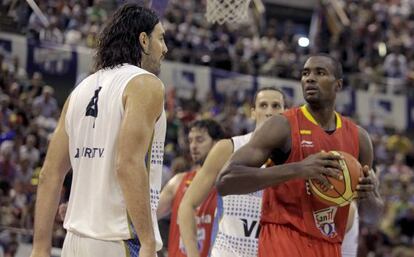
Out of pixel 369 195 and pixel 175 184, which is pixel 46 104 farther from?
pixel 369 195

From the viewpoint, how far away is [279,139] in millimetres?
5547

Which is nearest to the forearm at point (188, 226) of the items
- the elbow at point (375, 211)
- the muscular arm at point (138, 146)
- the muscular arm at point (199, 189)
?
the muscular arm at point (199, 189)

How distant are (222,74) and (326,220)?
1696 cm

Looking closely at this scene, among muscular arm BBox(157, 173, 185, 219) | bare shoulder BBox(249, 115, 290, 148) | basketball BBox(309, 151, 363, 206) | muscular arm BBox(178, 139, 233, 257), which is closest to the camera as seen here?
basketball BBox(309, 151, 363, 206)

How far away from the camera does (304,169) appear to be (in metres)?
5.27

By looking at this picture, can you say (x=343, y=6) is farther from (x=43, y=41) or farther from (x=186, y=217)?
(x=186, y=217)

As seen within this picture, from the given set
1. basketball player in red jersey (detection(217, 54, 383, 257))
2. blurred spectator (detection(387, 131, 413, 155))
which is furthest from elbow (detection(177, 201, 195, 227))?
blurred spectator (detection(387, 131, 413, 155))

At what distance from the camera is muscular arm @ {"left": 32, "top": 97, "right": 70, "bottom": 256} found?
4.63m

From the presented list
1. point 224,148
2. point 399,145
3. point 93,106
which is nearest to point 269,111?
point 224,148

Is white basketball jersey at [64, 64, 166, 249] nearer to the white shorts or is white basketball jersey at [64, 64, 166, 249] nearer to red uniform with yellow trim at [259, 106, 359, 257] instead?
the white shorts

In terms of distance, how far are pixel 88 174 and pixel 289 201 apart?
→ 1553mm

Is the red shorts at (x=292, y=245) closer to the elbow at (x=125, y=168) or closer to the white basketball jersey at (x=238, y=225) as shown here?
the white basketball jersey at (x=238, y=225)

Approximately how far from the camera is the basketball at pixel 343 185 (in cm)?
539

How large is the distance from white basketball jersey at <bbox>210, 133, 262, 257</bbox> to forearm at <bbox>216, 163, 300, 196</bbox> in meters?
1.39
